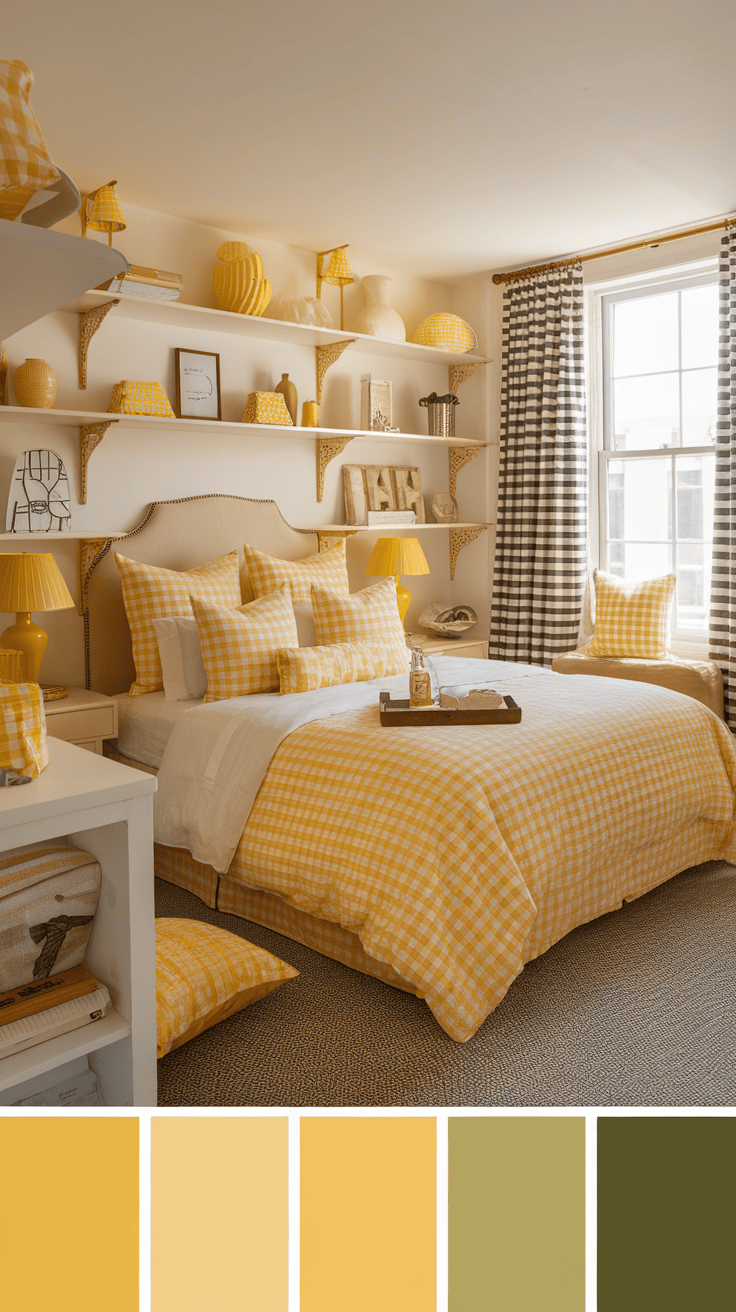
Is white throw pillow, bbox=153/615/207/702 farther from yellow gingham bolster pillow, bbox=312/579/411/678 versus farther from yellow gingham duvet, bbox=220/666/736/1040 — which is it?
yellow gingham duvet, bbox=220/666/736/1040

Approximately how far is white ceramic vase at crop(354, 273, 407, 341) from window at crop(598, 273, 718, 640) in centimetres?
111

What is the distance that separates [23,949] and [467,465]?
4.23 meters

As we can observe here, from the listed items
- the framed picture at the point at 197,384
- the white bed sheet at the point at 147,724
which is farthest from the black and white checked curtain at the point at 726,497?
the white bed sheet at the point at 147,724

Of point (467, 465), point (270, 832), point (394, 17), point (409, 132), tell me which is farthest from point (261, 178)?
point (270, 832)

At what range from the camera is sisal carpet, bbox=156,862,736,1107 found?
1930 millimetres

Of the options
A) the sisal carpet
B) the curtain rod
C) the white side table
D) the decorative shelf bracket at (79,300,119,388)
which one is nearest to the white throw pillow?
the sisal carpet

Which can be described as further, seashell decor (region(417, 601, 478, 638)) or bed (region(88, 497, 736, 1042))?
seashell decor (region(417, 601, 478, 638))

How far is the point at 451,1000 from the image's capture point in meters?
2.10

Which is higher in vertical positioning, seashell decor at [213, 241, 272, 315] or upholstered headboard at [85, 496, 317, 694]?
seashell decor at [213, 241, 272, 315]

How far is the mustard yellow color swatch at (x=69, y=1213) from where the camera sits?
0.94m

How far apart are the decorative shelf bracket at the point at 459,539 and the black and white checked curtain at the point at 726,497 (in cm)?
136

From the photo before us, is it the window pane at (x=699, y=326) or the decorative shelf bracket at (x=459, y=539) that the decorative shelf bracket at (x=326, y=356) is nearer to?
the decorative shelf bracket at (x=459, y=539)

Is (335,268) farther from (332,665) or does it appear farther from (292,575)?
(332,665)

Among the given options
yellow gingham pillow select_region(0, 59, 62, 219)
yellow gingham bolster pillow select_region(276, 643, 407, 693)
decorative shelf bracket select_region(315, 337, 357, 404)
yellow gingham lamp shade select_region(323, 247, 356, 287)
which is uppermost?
yellow gingham lamp shade select_region(323, 247, 356, 287)
